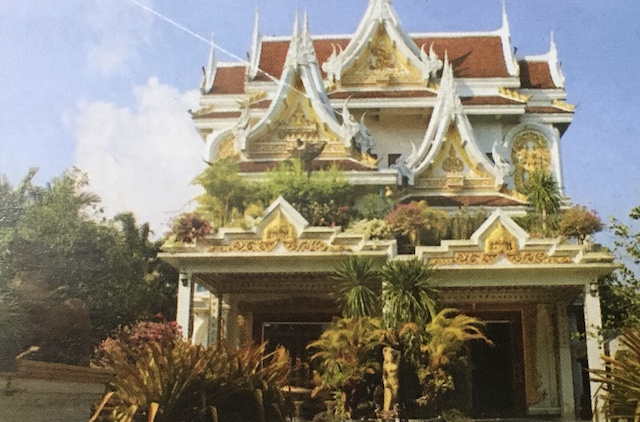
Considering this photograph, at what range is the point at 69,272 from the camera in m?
11.7

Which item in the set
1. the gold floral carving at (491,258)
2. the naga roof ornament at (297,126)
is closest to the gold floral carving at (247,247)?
the gold floral carving at (491,258)

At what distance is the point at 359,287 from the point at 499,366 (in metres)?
5.44

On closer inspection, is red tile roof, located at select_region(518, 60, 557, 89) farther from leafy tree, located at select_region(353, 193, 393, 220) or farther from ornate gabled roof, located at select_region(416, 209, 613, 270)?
ornate gabled roof, located at select_region(416, 209, 613, 270)

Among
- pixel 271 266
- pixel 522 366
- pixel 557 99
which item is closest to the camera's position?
pixel 271 266

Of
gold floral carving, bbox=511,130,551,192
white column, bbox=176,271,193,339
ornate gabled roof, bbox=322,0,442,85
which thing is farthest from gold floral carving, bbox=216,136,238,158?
white column, bbox=176,271,193,339

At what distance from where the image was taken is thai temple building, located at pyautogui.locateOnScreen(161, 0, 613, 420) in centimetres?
1238

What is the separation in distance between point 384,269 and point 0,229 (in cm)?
650

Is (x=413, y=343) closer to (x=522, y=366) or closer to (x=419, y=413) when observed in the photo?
(x=419, y=413)

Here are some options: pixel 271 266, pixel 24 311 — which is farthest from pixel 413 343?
pixel 24 311

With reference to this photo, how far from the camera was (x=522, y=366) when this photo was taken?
50.3 ft

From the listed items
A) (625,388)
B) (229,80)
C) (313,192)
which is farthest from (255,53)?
(625,388)

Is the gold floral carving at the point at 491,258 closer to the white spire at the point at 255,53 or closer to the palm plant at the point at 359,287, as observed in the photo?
the palm plant at the point at 359,287

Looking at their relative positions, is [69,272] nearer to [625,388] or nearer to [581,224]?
[625,388]

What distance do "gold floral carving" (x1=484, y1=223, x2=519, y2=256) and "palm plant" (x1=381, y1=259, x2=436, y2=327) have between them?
3.89 feet
